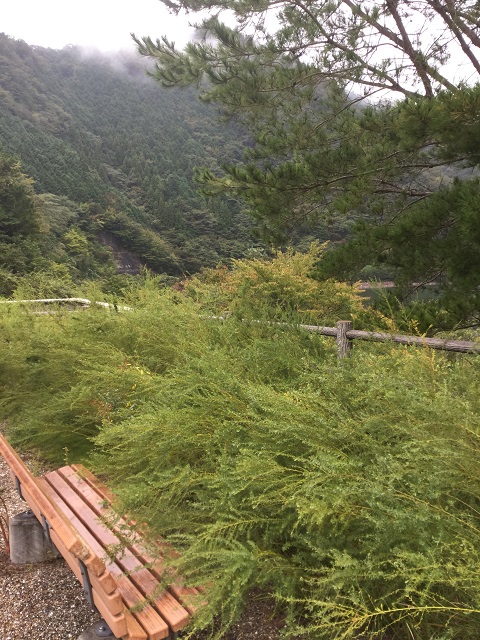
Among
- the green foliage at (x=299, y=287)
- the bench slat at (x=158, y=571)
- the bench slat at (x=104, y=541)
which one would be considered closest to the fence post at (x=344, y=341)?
the green foliage at (x=299, y=287)

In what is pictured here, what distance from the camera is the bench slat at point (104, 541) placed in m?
1.54

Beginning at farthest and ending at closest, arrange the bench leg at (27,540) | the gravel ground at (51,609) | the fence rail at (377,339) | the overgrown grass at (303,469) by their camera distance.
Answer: the fence rail at (377,339)
the bench leg at (27,540)
the gravel ground at (51,609)
the overgrown grass at (303,469)

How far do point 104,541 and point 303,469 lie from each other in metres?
0.97

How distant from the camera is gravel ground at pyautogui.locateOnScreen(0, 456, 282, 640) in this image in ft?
5.57

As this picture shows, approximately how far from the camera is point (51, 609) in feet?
6.24

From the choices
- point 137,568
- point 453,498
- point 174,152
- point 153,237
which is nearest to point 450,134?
point 453,498

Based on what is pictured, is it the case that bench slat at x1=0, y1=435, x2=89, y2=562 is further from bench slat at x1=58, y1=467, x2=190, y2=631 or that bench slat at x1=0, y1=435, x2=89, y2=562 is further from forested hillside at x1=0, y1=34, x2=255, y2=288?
forested hillside at x1=0, y1=34, x2=255, y2=288

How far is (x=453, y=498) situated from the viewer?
154 centimetres

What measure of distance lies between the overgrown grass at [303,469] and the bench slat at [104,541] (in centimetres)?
18

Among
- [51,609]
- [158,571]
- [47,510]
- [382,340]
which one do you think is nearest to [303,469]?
[158,571]

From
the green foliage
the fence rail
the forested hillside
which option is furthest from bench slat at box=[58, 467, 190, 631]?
the forested hillside

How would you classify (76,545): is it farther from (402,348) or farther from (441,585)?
(402,348)

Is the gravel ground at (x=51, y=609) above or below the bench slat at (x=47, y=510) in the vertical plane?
below

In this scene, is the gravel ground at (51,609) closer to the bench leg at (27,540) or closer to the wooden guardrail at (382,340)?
the bench leg at (27,540)
